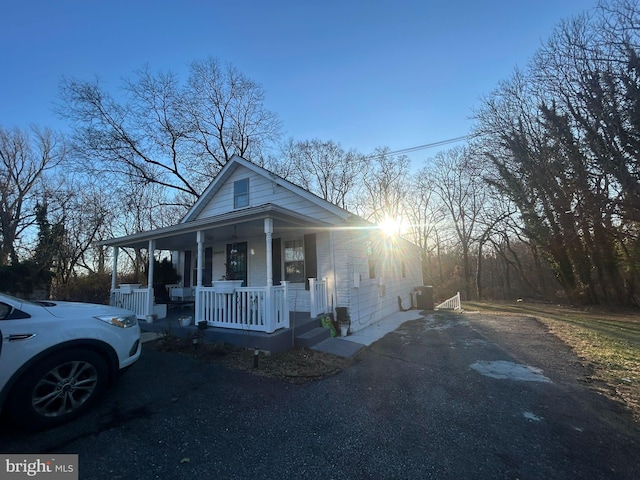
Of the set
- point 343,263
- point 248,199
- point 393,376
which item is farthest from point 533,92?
point 393,376

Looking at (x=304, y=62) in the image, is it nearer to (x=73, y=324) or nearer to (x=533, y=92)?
(x=73, y=324)

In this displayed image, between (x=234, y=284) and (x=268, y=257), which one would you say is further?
(x=234, y=284)

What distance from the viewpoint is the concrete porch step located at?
19.1 ft

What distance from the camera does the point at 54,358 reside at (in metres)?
2.85

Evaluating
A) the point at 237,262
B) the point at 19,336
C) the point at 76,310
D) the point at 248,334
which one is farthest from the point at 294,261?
the point at 19,336

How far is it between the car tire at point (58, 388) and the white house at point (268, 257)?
2.84 meters

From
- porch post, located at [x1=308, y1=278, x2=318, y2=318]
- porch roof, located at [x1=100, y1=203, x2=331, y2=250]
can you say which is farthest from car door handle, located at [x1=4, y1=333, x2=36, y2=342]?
porch post, located at [x1=308, y1=278, x2=318, y2=318]

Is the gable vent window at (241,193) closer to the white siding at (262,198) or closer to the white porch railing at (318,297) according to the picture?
the white siding at (262,198)

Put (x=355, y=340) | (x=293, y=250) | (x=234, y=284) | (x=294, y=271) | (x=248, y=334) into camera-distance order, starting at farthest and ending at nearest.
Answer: (x=293, y=250) < (x=294, y=271) < (x=355, y=340) < (x=234, y=284) < (x=248, y=334)

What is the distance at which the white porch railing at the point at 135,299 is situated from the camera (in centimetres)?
758

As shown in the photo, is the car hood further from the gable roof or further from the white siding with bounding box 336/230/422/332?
the gable roof

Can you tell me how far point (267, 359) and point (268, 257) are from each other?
75.9 inches

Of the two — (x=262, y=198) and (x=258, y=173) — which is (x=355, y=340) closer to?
(x=262, y=198)
